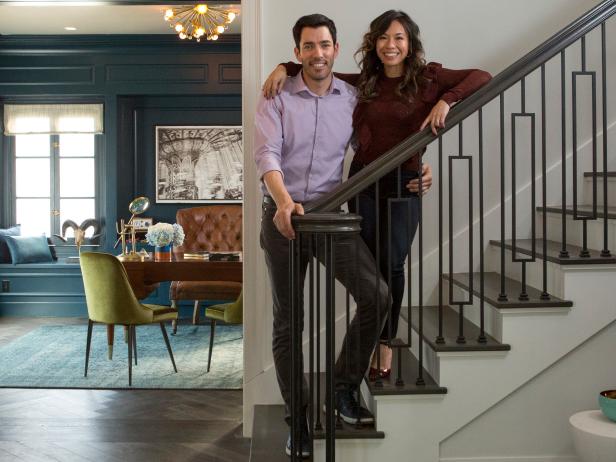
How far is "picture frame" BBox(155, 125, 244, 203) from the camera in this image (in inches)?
337

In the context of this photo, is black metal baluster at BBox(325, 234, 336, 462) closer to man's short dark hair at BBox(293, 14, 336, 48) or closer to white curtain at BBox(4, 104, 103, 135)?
man's short dark hair at BBox(293, 14, 336, 48)

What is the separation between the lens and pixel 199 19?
7012 millimetres

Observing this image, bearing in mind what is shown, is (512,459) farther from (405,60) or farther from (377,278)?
(405,60)

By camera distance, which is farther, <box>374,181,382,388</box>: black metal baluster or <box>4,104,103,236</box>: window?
<box>4,104,103,236</box>: window

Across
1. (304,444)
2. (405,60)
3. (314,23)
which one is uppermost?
(314,23)

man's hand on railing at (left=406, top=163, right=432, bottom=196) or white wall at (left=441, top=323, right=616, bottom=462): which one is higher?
man's hand on railing at (left=406, top=163, right=432, bottom=196)

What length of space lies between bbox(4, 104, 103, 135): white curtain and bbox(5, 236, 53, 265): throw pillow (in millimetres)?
1209

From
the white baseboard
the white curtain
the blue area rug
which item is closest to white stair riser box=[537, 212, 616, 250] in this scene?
the white baseboard

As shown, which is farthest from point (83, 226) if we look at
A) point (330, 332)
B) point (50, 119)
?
point (330, 332)

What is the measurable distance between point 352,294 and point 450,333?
0.59 metres

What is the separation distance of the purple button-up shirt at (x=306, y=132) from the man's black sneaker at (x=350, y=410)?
0.78m

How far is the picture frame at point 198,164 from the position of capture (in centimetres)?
855

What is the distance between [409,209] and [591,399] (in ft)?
3.72

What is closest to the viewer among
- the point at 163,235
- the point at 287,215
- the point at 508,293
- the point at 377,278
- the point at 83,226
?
the point at 287,215
